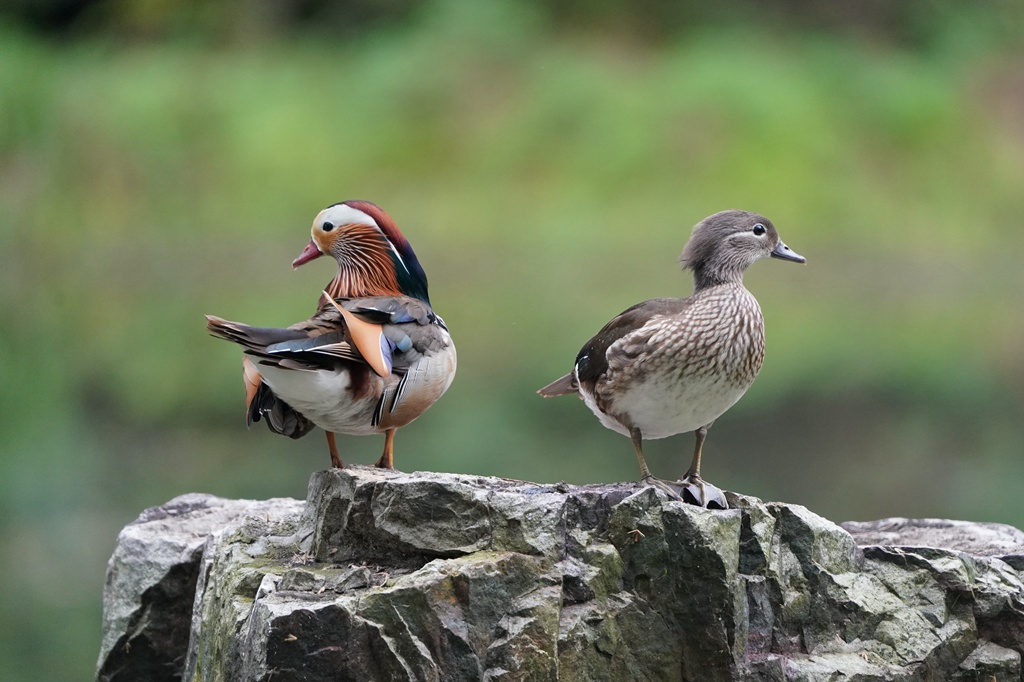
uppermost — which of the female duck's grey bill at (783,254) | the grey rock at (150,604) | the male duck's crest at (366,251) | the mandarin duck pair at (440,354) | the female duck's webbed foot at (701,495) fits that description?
the female duck's grey bill at (783,254)

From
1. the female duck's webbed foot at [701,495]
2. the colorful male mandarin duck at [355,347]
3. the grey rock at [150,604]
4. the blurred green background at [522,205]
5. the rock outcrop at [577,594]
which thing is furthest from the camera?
the blurred green background at [522,205]

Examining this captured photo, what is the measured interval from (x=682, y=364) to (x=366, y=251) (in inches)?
35.6

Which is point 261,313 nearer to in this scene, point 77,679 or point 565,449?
point 565,449

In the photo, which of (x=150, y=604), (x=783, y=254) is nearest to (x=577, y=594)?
(x=783, y=254)

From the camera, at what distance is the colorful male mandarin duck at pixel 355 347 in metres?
2.91

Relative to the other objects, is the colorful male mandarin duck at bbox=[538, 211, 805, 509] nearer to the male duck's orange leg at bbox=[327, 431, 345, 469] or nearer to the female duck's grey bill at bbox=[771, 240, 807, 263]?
the female duck's grey bill at bbox=[771, 240, 807, 263]

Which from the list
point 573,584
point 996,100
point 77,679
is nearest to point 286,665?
point 573,584

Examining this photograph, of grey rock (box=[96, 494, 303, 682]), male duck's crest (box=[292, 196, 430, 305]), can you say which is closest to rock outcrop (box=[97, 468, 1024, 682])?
grey rock (box=[96, 494, 303, 682])

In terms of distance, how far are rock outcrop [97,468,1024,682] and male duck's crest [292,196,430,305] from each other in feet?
2.05

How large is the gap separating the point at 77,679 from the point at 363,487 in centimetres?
192

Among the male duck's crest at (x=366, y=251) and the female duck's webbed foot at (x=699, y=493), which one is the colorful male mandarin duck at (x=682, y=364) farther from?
the male duck's crest at (x=366, y=251)

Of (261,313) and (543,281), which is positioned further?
(543,281)

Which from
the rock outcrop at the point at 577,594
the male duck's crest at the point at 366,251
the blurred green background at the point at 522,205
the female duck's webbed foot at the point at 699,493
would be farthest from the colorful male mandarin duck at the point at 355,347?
the blurred green background at the point at 522,205

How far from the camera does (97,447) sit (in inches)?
280
